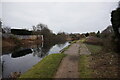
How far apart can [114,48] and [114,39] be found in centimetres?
75

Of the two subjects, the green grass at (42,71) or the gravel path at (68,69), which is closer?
the gravel path at (68,69)

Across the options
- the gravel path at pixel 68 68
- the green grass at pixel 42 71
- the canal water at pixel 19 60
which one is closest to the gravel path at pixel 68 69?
the gravel path at pixel 68 68

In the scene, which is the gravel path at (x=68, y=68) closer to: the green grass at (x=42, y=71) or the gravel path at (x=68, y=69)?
the gravel path at (x=68, y=69)

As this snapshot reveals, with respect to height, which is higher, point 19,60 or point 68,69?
point 68,69

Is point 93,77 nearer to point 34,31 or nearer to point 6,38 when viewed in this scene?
point 6,38

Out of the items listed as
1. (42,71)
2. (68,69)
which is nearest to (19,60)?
(42,71)

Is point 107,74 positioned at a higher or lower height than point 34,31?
lower

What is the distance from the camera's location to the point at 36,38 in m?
44.4

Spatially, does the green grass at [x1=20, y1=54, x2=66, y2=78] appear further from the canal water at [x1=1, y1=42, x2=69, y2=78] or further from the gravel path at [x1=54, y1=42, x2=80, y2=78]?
the canal water at [x1=1, y1=42, x2=69, y2=78]

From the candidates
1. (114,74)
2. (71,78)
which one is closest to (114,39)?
(114,74)

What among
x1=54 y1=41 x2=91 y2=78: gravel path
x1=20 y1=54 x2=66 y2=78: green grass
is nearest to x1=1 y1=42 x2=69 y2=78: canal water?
x1=20 y1=54 x2=66 y2=78: green grass

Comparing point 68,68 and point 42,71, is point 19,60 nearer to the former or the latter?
point 42,71

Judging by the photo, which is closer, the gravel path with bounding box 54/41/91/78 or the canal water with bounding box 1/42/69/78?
the gravel path with bounding box 54/41/91/78

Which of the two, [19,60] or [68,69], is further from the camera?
[19,60]
